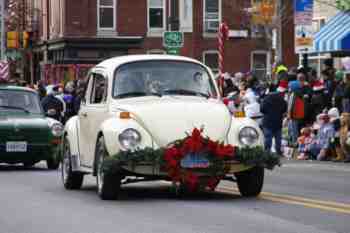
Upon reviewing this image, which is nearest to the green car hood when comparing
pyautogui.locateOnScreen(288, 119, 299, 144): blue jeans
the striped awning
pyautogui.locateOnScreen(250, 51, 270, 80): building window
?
pyautogui.locateOnScreen(288, 119, 299, 144): blue jeans

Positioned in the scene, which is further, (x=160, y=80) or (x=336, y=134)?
(x=336, y=134)

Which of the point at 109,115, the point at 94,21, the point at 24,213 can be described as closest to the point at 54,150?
the point at 109,115

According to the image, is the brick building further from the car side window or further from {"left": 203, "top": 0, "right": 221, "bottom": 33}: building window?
the car side window

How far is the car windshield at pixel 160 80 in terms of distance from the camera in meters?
15.3

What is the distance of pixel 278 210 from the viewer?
1294 centimetres

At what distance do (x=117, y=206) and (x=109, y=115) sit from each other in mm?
1567

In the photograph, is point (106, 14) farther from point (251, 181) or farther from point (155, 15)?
point (251, 181)

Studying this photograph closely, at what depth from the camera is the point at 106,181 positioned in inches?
562

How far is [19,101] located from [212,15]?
133ft

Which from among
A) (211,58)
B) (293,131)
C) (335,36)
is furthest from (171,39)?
(211,58)

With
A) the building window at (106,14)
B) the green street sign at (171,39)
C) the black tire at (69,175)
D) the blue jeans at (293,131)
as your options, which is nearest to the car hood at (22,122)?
Result: the black tire at (69,175)

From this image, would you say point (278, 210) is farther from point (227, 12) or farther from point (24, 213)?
point (227, 12)

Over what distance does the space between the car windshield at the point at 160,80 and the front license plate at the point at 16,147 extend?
7.00 meters

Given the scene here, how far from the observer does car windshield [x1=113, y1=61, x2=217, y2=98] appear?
1534 centimetres
